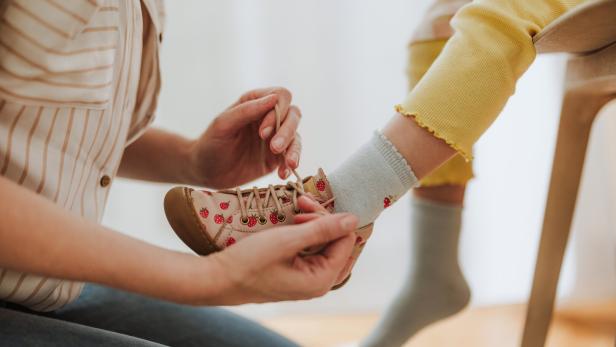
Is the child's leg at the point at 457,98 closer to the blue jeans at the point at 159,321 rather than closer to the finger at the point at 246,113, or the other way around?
the finger at the point at 246,113

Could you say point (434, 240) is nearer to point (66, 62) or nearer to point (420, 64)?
point (420, 64)

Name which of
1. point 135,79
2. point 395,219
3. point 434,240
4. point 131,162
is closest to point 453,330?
point 395,219

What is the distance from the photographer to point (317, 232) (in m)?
0.58

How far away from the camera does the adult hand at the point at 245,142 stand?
0.75m

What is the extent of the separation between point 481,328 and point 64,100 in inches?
50.9

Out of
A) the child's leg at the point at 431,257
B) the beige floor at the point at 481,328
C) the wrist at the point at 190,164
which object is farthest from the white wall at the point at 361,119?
the wrist at the point at 190,164

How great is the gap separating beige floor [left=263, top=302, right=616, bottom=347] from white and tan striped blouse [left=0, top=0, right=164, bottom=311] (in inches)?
37.2

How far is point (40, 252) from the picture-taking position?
521 mm

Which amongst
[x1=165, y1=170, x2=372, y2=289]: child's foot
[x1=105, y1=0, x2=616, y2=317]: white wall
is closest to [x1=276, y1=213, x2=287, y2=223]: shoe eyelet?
[x1=165, y1=170, x2=372, y2=289]: child's foot

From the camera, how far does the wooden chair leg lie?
861 mm

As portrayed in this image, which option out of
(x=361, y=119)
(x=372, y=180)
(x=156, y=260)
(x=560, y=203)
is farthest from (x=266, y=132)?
(x=361, y=119)

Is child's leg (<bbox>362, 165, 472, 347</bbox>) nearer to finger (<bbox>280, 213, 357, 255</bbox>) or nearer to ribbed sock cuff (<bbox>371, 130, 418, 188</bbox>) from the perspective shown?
A: ribbed sock cuff (<bbox>371, 130, 418, 188</bbox>)

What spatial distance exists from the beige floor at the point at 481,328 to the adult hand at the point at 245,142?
2.55 ft

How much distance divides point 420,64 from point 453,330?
0.84m
